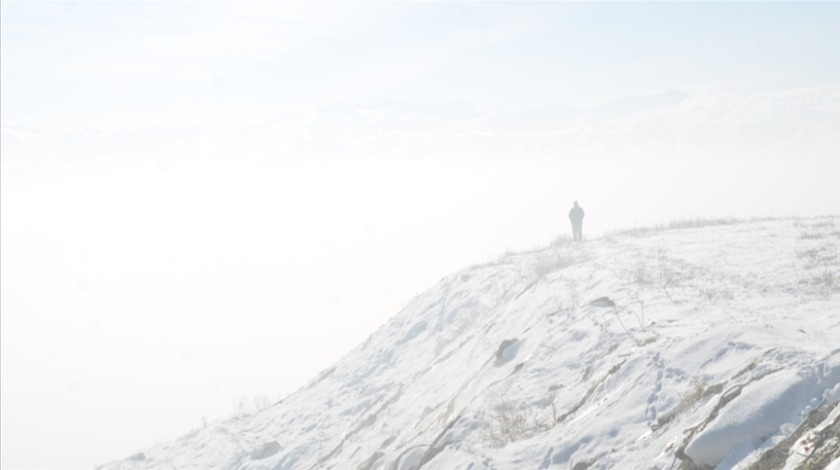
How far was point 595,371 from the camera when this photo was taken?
10.5 m

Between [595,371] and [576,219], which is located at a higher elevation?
[576,219]

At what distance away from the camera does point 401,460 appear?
36.8ft

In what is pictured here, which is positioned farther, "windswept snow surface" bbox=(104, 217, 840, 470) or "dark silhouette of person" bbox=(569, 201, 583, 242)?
"dark silhouette of person" bbox=(569, 201, 583, 242)

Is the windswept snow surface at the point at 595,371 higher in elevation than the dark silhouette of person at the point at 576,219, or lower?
lower

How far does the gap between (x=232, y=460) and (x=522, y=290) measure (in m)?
8.30

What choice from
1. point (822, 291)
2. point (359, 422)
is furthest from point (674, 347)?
point (359, 422)

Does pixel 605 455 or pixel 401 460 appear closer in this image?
pixel 605 455

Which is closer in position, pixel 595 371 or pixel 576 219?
pixel 595 371

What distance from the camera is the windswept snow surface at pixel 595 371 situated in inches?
290

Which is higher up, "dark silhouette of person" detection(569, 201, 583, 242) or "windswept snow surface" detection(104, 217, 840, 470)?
"dark silhouette of person" detection(569, 201, 583, 242)

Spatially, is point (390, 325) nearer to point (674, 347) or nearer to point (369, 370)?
point (369, 370)

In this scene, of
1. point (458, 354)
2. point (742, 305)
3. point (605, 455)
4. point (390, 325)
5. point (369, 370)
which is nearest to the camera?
point (605, 455)

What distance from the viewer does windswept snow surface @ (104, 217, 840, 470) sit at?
736 centimetres

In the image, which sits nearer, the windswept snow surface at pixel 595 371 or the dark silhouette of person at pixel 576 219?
the windswept snow surface at pixel 595 371
